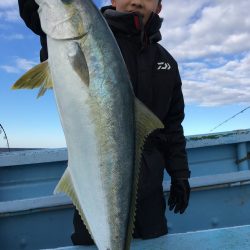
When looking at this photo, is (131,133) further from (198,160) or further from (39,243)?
(198,160)

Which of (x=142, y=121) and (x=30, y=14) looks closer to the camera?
(x=142, y=121)

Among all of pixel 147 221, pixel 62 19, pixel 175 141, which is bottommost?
pixel 147 221

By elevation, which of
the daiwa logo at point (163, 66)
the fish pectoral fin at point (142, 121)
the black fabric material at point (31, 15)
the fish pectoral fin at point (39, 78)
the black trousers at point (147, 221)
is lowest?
the black trousers at point (147, 221)

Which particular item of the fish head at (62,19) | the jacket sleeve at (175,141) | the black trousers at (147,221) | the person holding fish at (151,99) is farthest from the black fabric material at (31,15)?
the black trousers at (147,221)

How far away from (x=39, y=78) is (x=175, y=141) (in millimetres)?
1519

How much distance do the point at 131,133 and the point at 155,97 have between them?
42.9 inches

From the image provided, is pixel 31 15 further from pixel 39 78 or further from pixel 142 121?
pixel 142 121

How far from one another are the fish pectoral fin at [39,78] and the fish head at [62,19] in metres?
0.21

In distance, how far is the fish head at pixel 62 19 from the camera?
6.88 feet

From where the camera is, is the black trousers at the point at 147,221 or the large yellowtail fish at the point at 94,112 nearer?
the large yellowtail fish at the point at 94,112

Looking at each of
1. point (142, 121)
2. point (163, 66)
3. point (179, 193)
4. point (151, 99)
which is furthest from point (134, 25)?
point (179, 193)

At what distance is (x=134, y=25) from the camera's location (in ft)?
10.3

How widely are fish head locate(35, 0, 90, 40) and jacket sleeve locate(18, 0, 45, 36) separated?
0.54 m

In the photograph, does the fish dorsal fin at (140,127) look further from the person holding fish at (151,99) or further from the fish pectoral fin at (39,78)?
the person holding fish at (151,99)
